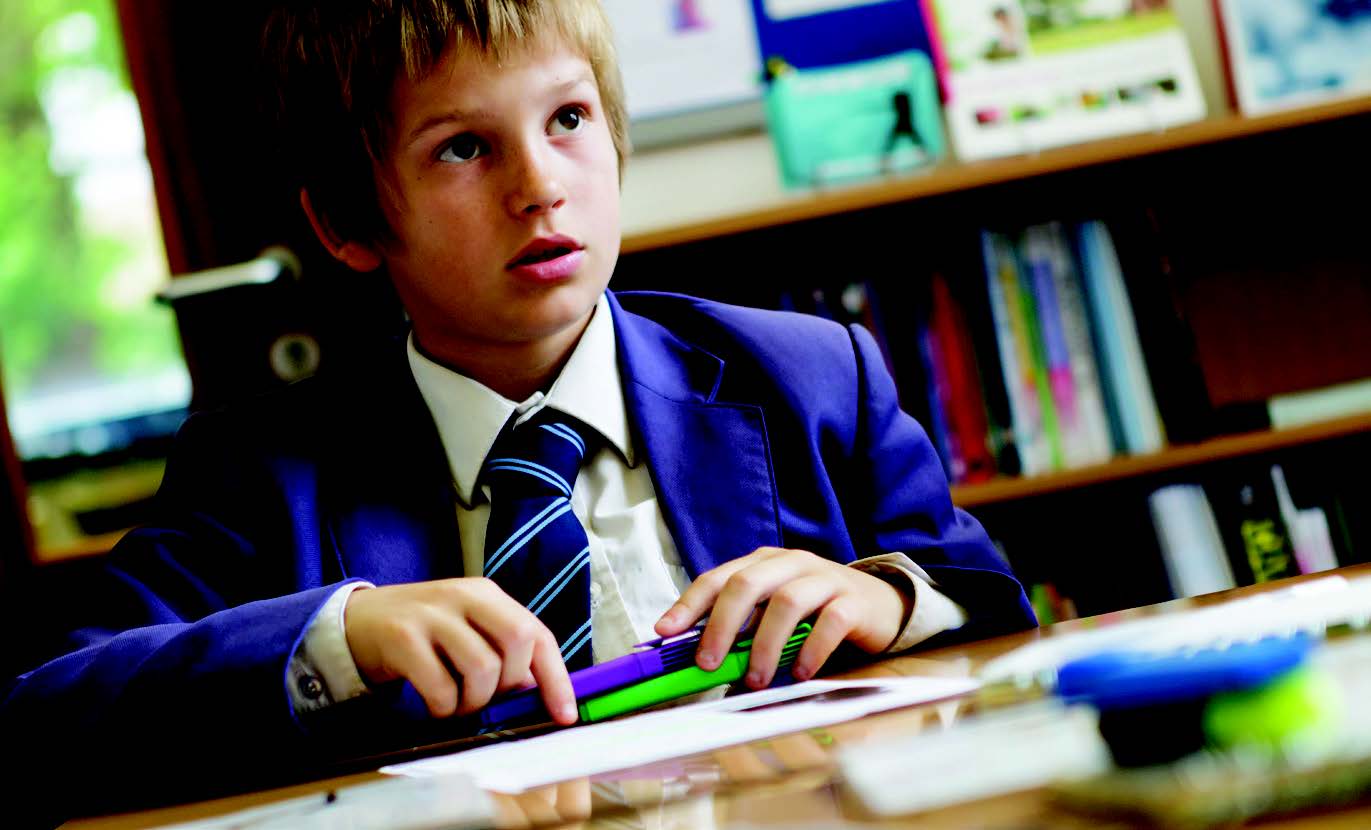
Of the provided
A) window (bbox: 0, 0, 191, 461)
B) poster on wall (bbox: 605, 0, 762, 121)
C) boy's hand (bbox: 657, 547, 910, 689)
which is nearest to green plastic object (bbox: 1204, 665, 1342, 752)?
boy's hand (bbox: 657, 547, 910, 689)

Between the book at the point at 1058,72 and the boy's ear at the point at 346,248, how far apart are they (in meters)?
1.01

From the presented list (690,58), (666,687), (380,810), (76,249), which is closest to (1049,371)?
(690,58)

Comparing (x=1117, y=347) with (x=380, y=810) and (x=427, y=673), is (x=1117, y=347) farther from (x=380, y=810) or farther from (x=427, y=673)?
(x=380, y=810)

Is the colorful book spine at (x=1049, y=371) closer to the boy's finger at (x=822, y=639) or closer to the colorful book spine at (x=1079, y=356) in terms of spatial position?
the colorful book spine at (x=1079, y=356)

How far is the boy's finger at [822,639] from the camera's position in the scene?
0.86 meters

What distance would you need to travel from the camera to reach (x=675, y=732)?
2.27 feet

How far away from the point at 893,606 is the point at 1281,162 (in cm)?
146

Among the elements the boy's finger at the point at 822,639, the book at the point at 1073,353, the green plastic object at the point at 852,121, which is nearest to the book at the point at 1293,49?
the book at the point at 1073,353

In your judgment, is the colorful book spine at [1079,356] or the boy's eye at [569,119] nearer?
the boy's eye at [569,119]

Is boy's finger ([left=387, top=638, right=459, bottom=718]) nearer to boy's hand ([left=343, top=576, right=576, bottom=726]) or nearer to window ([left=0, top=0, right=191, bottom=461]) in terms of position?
boy's hand ([left=343, top=576, right=576, bottom=726])

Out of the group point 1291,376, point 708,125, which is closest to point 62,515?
point 708,125

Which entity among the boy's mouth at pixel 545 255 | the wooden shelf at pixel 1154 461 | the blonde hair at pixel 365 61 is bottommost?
the wooden shelf at pixel 1154 461

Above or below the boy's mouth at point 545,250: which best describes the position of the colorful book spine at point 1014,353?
below

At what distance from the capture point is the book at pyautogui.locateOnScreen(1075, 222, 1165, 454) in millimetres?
1858
